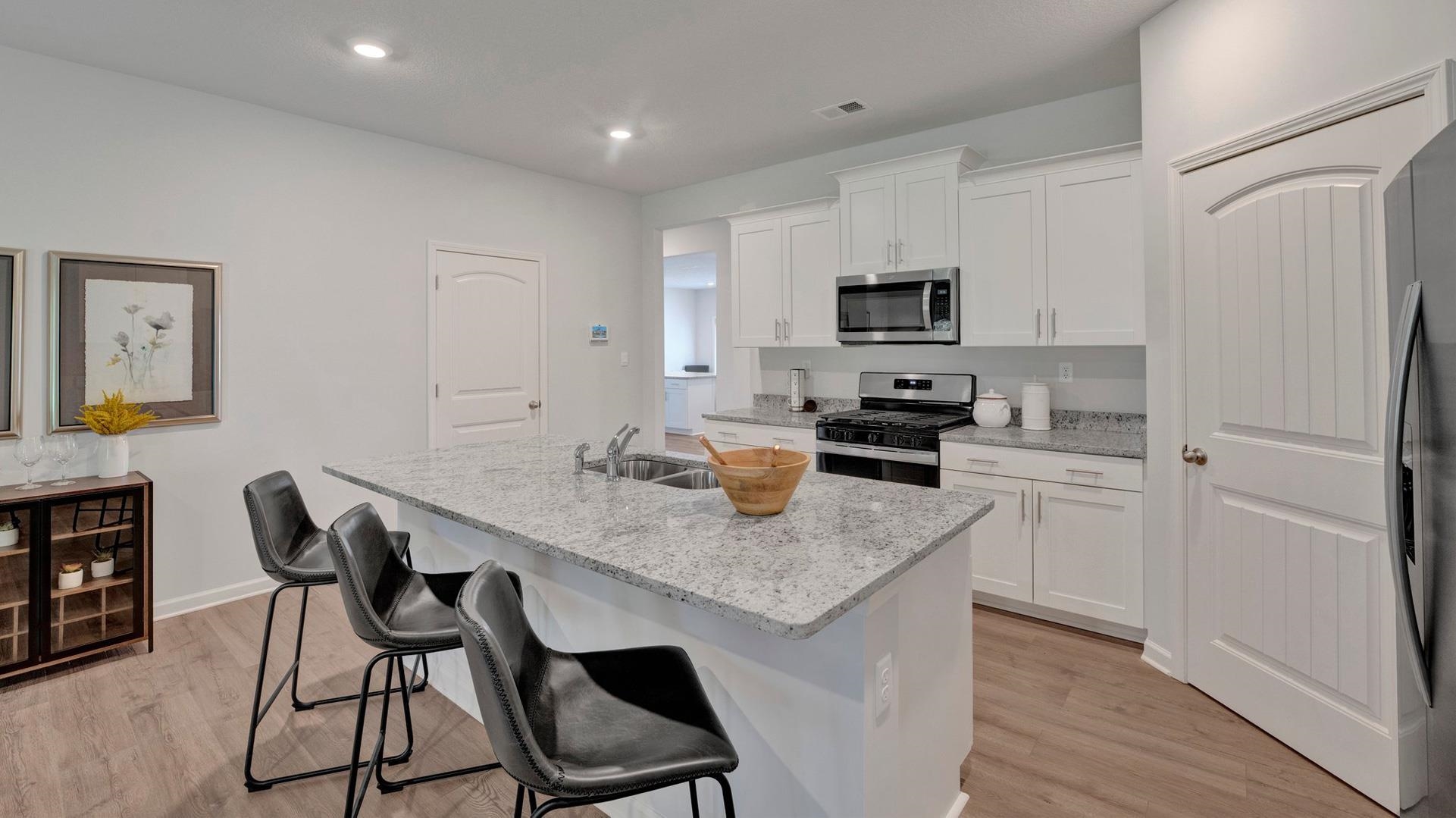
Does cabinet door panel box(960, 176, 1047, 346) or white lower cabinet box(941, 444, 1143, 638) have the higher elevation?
cabinet door panel box(960, 176, 1047, 346)

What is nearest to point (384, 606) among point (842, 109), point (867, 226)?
point (867, 226)

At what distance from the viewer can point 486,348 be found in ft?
15.2

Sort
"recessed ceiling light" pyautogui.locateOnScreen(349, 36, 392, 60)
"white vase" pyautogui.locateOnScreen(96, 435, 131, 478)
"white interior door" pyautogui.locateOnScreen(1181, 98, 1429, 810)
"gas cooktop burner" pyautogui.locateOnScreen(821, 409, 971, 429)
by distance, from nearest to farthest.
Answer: "white interior door" pyautogui.locateOnScreen(1181, 98, 1429, 810) → "recessed ceiling light" pyautogui.locateOnScreen(349, 36, 392, 60) → "white vase" pyautogui.locateOnScreen(96, 435, 131, 478) → "gas cooktop burner" pyautogui.locateOnScreen(821, 409, 971, 429)

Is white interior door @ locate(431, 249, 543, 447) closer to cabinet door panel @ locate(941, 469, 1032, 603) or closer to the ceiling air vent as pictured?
the ceiling air vent

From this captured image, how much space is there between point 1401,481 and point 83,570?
422cm

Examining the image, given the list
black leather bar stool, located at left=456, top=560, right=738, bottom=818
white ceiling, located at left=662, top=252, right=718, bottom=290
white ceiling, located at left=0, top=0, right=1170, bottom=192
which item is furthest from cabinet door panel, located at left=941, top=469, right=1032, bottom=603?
white ceiling, located at left=662, top=252, right=718, bottom=290

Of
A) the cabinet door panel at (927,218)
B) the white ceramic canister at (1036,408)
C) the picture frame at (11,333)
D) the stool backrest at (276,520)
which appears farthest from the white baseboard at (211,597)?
the white ceramic canister at (1036,408)

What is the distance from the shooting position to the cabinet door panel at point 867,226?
383 cm

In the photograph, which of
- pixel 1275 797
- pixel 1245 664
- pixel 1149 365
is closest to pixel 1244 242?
pixel 1149 365

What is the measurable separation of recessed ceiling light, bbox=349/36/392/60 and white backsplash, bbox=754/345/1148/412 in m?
2.85

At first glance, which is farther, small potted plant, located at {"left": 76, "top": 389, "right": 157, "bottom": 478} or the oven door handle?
the oven door handle

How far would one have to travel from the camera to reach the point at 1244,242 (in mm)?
2270

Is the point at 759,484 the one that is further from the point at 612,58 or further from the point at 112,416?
the point at 112,416

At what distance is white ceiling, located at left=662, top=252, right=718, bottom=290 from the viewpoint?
333 inches
